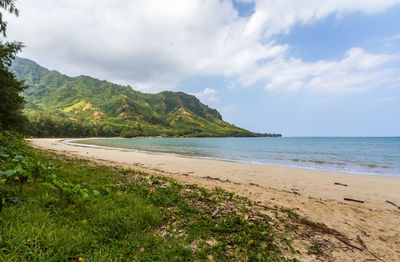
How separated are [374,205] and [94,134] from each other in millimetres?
205921

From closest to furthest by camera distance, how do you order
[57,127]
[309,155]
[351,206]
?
[351,206] → [309,155] → [57,127]

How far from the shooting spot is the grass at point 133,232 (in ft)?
11.0

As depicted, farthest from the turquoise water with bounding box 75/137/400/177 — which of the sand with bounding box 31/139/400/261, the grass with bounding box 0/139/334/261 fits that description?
the grass with bounding box 0/139/334/261

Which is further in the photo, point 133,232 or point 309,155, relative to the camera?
point 309,155

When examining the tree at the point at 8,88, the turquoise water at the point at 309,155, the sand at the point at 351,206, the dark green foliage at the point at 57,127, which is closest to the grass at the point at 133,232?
the sand at the point at 351,206

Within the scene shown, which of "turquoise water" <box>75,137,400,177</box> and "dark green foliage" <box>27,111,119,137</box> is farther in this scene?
"dark green foliage" <box>27,111,119,137</box>

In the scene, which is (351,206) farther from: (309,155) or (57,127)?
(57,127)

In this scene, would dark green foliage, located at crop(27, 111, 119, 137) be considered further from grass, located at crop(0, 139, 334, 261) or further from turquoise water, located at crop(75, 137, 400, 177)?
grass, located at crop(0, 139, 334, 261)

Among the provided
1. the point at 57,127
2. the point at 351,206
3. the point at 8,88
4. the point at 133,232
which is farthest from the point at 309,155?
the point at 57,127

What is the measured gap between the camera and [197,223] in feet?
17.7

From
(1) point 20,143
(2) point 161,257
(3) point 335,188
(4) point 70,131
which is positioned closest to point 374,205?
(3) point 335,188

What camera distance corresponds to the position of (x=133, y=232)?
4.53m

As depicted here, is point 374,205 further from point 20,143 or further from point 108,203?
point 20,143

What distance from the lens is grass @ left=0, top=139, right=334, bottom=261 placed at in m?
3.34
